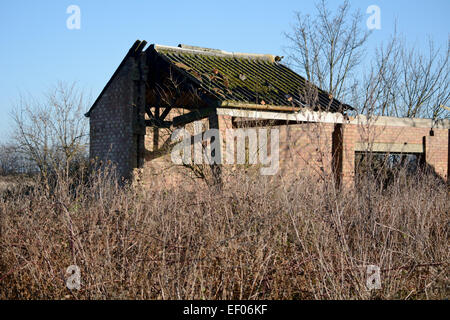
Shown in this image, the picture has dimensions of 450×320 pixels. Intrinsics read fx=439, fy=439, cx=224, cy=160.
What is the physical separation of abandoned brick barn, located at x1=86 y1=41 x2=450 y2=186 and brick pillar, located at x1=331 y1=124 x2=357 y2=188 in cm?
3

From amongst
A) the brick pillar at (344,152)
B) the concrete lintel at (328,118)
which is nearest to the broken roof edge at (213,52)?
the brick pillar at (344,152)

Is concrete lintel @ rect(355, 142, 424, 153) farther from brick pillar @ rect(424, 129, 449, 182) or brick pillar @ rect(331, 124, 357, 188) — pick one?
brick pillar @ rect(331, 124, 357, 188)

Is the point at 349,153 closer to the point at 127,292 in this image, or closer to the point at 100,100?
the point at 100,100

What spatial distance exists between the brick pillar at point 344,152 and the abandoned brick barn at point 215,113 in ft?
0.09

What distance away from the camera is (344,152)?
1164cm

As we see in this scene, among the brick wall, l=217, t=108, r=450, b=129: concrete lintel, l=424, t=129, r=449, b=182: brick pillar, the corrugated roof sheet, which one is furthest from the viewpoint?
l=424, t=129, r=449, b=182: brick pillar

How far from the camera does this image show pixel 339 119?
35.4ft

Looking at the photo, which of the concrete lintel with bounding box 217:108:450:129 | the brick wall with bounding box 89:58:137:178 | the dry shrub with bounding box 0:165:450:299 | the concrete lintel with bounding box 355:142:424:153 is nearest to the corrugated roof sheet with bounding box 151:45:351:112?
the concrete lintel with bounding box 217:108:450:129

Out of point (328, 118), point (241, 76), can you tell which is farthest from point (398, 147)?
point (241, 76)

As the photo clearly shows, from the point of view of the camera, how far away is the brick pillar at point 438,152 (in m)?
13.9

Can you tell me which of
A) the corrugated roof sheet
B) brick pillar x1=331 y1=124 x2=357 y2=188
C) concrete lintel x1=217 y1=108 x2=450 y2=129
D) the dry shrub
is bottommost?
the dry shrub

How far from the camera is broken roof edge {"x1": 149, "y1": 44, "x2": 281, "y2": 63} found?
11125 mm
